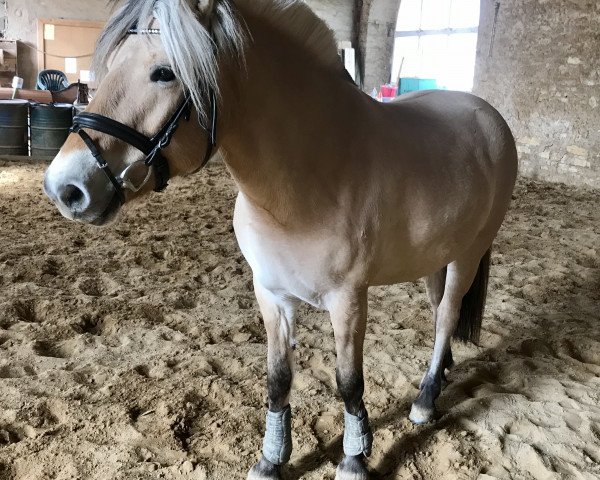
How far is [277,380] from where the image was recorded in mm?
1941

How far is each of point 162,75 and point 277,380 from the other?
1.17m

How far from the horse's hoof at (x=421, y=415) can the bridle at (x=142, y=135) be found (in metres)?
1.47

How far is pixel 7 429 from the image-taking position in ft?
6.57

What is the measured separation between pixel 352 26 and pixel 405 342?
476 inches

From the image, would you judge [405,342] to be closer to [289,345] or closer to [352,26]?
[289,345]

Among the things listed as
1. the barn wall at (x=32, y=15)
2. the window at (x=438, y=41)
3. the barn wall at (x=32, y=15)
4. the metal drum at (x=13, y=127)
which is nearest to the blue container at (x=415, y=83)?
the window at (x=438, y=41)

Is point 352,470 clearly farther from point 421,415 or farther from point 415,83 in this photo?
point 415,83

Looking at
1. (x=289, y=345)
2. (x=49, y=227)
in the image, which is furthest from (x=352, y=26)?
(x=289, y=345)

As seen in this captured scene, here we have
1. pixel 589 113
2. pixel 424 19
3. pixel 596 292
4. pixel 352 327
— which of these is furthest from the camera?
pixel 424 19

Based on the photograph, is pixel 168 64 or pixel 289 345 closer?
pixel 168 64

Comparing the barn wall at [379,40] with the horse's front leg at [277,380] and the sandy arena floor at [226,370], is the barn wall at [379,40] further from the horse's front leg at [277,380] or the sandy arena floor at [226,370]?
the horse's front leg at [277,380]

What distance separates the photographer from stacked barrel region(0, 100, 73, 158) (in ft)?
23.9

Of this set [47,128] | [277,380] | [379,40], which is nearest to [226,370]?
[277,380]

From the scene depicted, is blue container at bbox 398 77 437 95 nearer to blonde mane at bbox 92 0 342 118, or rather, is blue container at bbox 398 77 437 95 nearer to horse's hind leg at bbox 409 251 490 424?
horse's hind leg at bbox 409 251 490 424
